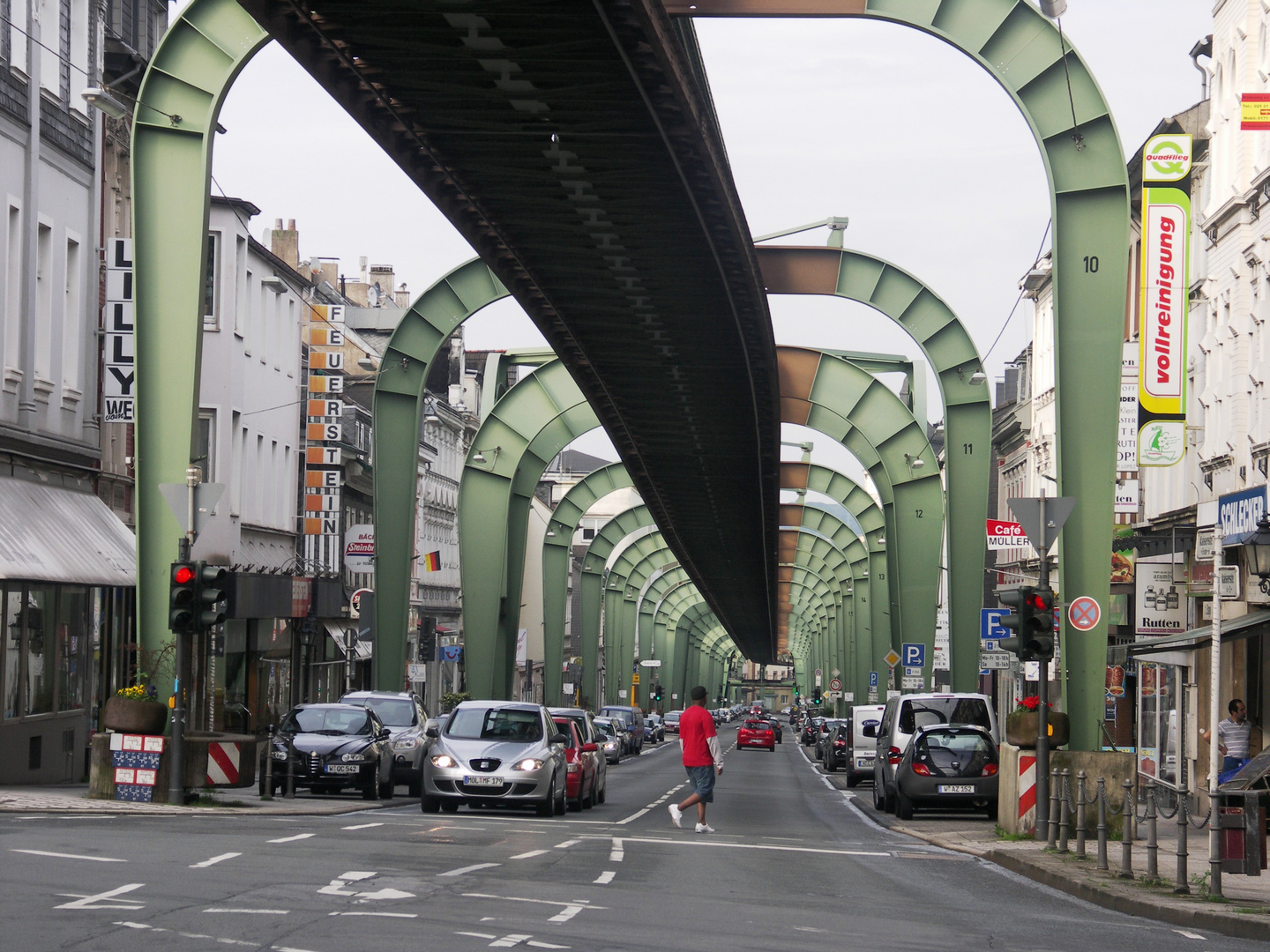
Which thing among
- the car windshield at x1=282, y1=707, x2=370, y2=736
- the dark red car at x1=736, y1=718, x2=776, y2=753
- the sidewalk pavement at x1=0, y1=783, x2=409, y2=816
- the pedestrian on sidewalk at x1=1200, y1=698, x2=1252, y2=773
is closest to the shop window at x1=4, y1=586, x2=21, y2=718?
the sidewalk pavement at x1=0, y1=783, x2=409, y2=816

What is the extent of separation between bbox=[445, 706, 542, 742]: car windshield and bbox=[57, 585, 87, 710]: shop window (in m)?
8.77

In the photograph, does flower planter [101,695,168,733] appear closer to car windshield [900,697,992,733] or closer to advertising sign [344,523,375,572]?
car windshield [900,697,992,733]

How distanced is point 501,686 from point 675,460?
785cm

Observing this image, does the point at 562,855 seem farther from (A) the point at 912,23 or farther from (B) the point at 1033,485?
(B) the point at 1033,485

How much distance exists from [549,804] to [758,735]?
65.7 m

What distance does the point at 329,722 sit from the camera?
96.2 feet

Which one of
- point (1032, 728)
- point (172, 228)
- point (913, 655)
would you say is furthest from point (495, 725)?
point (913, 655)

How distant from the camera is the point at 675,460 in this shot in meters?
39.2

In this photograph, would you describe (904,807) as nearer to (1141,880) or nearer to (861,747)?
(1141,880)

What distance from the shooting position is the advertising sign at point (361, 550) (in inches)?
1747

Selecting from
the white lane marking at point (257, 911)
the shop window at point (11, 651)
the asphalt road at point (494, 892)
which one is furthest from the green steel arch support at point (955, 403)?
the white lane marking at point (257, 911)

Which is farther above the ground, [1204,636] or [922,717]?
[1204,636]

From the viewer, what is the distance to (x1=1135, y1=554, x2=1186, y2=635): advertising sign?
32.1 m

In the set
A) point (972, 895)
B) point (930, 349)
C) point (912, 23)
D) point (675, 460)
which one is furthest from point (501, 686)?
point (972, 895)
